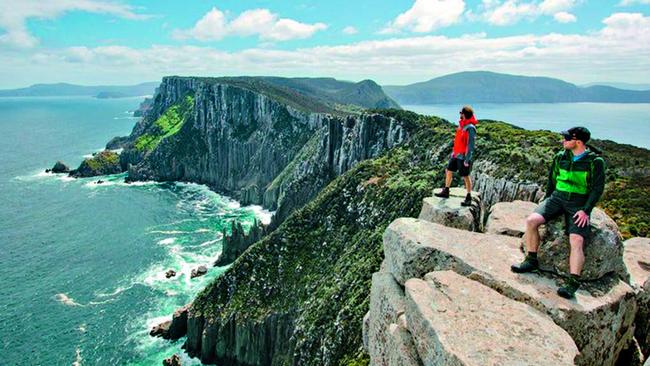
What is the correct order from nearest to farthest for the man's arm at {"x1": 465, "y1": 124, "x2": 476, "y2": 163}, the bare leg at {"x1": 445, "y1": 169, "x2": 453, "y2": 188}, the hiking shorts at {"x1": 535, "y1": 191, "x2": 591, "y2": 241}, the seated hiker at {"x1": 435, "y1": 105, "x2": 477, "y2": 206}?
the hiking shorts at {"x1": 535, "y1": 191, "x2": 591, "y2": 241} < the seated hiker at {"x1": 435, "y1": 105, "x2": 477, "y2": 206} < the man's arm at {"x1": 465, "y1": 124, "x2": 476, "y2": 163} < the bare leg at {"x1": 445, "y1": 169, "x2": 453, "y2": 188}

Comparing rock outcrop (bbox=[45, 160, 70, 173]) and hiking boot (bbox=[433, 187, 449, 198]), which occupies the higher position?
hiking boot (bbox=[433, 187, 449, 198])

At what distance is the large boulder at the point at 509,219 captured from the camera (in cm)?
1984

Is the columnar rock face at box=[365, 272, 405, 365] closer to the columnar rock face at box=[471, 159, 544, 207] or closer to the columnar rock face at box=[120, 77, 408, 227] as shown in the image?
the columnar rock face at box=[471, 159, 544, 207]

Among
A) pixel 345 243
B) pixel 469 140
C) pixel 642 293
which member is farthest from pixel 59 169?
pixel 642 293

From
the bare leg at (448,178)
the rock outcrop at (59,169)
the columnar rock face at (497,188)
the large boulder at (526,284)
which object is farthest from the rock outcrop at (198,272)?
the rock outcrop at (59,169)

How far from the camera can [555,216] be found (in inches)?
653

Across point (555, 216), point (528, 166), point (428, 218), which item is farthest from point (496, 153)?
point (555, 216)

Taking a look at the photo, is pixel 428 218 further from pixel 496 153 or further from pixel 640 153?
pixel 640 153

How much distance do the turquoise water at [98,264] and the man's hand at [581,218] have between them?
216 ft

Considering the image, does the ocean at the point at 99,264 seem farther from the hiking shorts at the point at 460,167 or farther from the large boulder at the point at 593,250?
the large boulder at the point at 593,250

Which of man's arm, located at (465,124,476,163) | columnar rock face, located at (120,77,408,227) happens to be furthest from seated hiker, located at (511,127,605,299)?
columnar rock face, located at (120,77,408,227)

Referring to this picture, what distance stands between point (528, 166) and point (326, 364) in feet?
112

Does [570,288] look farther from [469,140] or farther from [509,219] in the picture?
[469,140]

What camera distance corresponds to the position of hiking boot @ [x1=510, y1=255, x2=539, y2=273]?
16.2 m
